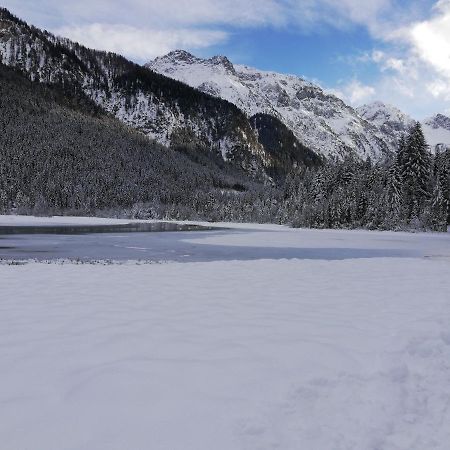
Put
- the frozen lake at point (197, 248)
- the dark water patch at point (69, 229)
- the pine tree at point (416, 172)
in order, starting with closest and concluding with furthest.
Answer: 1. the frozen lake at point (197, 248)
2. the dark water patch at point (69, 229)
3. the pine tree at point (416, 172)

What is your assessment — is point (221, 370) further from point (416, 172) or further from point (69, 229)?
point (416, 172)

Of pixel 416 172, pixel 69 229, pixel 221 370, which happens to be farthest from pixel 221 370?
pixel 416 172

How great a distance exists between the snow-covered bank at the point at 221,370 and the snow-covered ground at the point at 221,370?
2 cm

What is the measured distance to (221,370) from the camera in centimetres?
621

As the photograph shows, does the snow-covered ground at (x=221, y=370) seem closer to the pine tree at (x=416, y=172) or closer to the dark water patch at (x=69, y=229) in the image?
the dark water patch at (x=69, y=229)

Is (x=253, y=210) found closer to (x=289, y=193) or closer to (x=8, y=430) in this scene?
(x=289, y=193)

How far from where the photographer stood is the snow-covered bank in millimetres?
4543

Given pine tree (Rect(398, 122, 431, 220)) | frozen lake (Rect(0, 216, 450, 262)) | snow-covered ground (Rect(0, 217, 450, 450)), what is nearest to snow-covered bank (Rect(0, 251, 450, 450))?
snow-covered ground (Rect(0, 217, 450, 450))

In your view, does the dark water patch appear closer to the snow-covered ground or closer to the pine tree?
the pine tree

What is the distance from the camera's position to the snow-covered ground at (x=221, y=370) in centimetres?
454

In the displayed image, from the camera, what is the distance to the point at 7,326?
27.7ft

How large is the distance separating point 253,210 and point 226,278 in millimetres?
116404

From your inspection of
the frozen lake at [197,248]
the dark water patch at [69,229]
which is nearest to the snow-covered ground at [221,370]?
the frozen lake at [197,248]

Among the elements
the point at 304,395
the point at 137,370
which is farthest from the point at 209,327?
the point at 304,395
